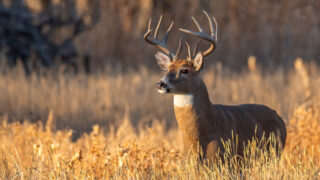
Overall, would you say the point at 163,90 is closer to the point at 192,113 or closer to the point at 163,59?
the point at 192,113

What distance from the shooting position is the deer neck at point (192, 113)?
16.7 feet

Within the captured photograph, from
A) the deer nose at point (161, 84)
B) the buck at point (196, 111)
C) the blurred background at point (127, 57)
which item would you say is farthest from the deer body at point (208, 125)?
the blurred background at point (127, 57)

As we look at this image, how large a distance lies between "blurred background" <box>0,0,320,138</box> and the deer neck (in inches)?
172

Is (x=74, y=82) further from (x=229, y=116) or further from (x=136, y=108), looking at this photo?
(x=229, y=116)

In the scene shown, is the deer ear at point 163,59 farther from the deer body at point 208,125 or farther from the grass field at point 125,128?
the grass field at point 125,128

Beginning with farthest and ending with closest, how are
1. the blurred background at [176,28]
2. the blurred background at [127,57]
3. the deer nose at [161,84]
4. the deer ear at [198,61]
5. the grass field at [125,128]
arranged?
the blurred background at [176,28] < the blurred background at [127,57] < the deer ear at [198,61] < the grass field at [125,128] < the deer nose at [161,84]

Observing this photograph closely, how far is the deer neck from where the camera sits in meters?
5.09

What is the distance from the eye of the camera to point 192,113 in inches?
200

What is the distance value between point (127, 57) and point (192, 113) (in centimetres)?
1096

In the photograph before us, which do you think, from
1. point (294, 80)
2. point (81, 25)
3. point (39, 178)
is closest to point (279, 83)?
point (294, 80)

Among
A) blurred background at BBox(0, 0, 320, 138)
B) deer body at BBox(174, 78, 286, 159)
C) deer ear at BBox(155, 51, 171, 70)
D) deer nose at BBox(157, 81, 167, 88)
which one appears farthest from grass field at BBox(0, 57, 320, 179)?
deer ear at BBox(155, 51, 171, 70)

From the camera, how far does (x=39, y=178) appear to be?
4766 mm

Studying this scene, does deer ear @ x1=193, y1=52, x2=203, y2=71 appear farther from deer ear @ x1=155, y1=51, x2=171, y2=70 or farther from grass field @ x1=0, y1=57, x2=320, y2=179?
grass field @ x1=0, y1=57, x2=320, y2=179

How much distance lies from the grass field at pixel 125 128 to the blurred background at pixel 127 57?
4cm
